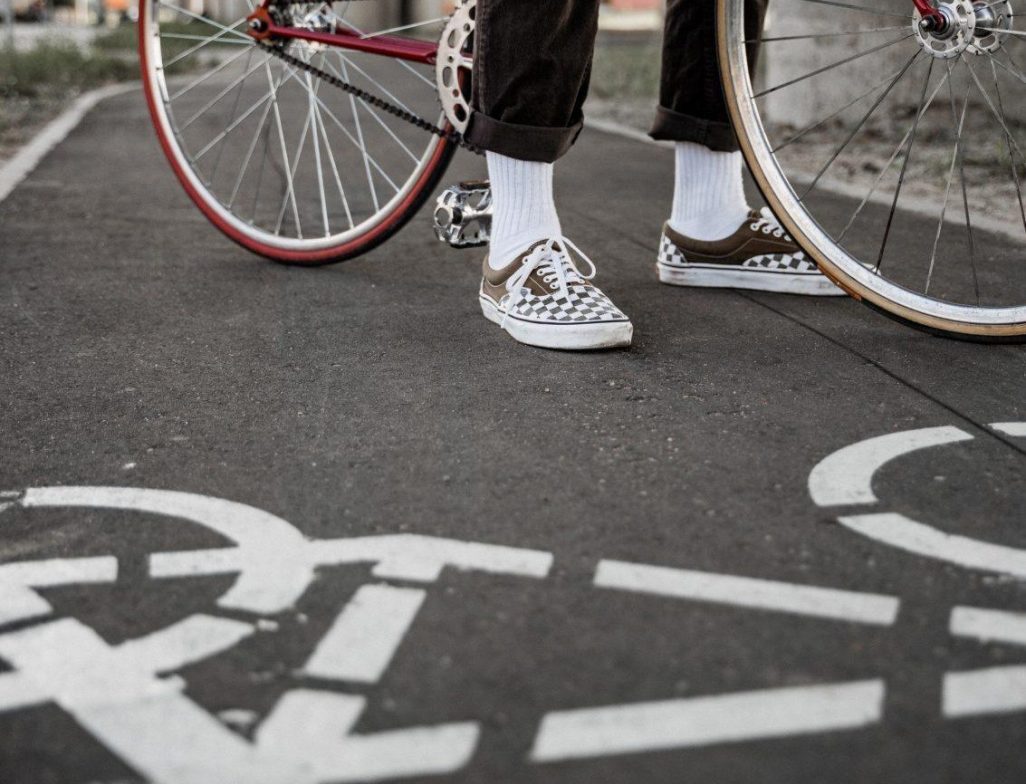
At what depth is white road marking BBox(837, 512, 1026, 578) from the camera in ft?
5.97

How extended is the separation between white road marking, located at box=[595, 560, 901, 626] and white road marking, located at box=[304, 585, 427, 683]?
0.27 meters

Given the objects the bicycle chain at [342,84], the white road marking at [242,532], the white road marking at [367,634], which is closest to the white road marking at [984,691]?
the white road marking at [367,634]

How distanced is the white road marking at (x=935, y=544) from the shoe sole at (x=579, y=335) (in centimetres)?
95

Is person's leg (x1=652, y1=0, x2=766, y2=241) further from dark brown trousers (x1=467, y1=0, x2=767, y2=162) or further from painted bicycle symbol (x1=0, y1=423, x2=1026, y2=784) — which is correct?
painted bicycle symbol (x1=0, y1=423, x2=1026, y2=784)

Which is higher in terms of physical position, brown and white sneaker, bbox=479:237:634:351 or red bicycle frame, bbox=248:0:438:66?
red bicycle frame, bbox=248:0:438:66

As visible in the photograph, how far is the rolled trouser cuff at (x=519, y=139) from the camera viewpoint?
9.59ft

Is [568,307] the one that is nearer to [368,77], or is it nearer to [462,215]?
[462,215]

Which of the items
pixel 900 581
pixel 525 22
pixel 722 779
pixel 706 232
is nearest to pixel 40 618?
pixel 722 779

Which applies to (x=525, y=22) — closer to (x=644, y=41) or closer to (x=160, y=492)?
(x=160, y=492)

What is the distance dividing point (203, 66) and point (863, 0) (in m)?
8.22

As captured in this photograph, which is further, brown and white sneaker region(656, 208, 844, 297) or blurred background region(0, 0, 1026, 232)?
blurred background region(0, 0, 1026, 232)

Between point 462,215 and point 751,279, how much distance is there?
80 cm

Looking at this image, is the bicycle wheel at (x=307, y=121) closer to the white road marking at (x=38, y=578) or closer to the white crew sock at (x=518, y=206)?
the white crew sock at (x=518, y=206)

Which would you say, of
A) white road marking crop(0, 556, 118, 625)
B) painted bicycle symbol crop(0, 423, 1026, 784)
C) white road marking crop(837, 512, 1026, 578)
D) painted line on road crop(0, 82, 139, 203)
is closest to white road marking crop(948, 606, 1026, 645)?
painted bicycle symbol crop(0, 423, 1026, 784)
